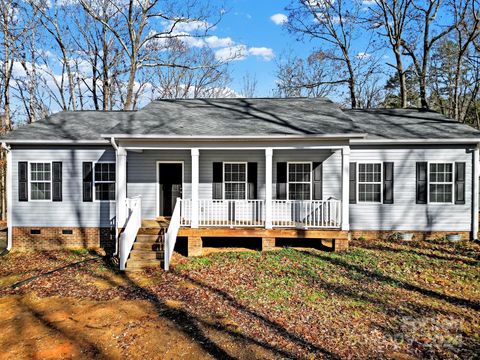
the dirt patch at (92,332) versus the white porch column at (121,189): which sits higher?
the white porch column at (121,189)

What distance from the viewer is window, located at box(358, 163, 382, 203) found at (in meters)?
11.0

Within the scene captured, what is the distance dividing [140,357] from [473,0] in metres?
20.1

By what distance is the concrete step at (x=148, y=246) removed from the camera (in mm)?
9203

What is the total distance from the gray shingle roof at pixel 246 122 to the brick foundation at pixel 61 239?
3336 millimetres

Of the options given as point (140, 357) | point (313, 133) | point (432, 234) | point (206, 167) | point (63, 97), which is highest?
point (63, 97)

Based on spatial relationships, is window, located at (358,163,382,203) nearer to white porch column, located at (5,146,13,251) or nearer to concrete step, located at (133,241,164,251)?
concrete step, located at (133,241,164,251)

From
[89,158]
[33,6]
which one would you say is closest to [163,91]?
[33,6]

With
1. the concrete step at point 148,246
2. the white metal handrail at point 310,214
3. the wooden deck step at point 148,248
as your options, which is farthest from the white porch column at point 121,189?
the white metal handrail at point 310,214

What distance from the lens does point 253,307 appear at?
6.24 meters

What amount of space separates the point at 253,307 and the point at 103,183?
7564 millimetres

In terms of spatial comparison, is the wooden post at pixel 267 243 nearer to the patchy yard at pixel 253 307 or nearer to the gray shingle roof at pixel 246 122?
the patchy yard at pixel 253 307

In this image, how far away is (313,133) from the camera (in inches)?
364

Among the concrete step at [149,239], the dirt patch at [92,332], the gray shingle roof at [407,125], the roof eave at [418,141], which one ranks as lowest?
the dirt patch at [92,332]

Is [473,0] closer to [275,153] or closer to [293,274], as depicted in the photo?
[275,153]
